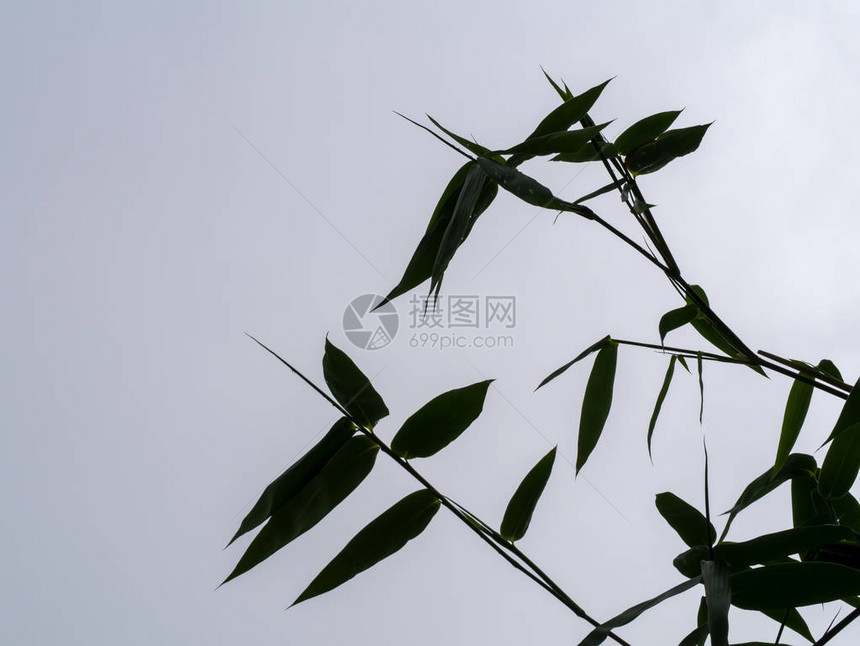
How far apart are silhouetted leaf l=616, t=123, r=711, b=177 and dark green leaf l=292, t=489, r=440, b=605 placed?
0.87ft

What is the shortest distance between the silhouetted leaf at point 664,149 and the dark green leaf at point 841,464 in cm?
19

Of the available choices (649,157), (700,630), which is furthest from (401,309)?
(700,630)

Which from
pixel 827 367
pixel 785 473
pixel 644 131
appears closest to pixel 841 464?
pixel 785 473

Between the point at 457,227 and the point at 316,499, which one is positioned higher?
the point at 457,227

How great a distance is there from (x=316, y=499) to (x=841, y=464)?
0.28 metres

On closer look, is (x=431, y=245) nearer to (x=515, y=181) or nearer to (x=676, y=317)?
(x=515, y=181)

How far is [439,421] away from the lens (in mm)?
358

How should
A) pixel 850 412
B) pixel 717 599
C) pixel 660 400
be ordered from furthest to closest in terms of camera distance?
1. pixel 660 400
2. pixel 850 412
3. pixel 717 599

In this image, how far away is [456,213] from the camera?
0.31 metres

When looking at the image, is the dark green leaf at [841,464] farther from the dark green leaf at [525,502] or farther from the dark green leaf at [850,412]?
the dark green leaf at [525,502]

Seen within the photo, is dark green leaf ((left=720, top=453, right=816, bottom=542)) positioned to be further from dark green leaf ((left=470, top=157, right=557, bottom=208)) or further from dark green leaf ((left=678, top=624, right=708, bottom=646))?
dark green leaf ((left=470, top=157, right=557, bottom=208))

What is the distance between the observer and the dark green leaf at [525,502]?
395 millimetres

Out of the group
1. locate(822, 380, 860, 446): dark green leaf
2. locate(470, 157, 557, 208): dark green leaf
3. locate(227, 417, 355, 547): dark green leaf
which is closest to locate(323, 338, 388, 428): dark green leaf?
locate(227, 417, 355, 547): dark green leaf

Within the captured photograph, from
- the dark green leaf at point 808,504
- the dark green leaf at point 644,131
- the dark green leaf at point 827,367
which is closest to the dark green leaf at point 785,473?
the dark green leaf at point 808,504
